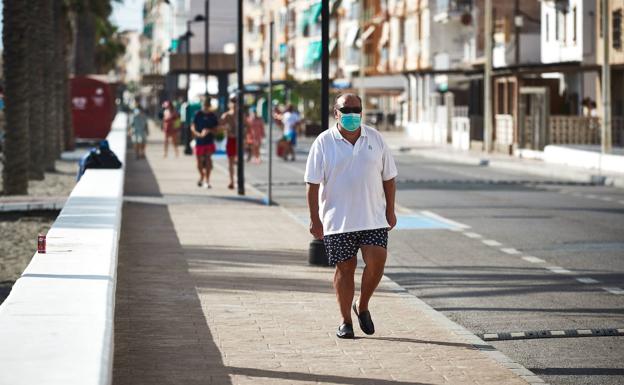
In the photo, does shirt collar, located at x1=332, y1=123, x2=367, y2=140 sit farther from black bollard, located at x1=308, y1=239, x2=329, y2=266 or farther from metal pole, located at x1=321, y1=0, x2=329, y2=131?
metal pole, located at x1=321, y1=0, x2=329, y2=131

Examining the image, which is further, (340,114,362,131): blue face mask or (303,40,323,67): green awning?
(303,40,323,67): green awning

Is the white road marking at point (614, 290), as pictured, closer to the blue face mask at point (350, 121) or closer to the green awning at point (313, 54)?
the blue face mask at point (350, 121)

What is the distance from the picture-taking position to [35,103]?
104ft

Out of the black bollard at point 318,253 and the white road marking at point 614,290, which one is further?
the black bollard at point 318,253

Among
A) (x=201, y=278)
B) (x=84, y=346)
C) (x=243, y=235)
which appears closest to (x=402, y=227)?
(x=243, y=235)

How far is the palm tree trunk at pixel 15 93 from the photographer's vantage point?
93.1 feet

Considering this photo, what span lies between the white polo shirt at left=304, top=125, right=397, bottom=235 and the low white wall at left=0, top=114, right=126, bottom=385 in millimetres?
1587

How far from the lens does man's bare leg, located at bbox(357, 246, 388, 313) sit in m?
11.1

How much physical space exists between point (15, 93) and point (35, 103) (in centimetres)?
341

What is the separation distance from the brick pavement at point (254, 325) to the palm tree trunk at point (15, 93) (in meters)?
9.06

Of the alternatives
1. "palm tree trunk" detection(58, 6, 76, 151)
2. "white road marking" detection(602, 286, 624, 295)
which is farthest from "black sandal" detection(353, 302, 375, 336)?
"palm tree trunk" detection(58, 6, 76, 151)

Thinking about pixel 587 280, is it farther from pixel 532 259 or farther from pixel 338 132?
pixel 338 132

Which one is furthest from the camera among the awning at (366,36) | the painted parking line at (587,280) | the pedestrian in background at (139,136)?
the awning at (366,36)

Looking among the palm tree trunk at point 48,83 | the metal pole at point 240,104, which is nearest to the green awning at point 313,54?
the palm tree trunk at point 48,83
